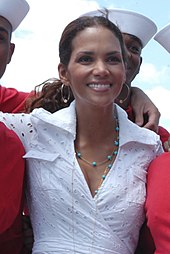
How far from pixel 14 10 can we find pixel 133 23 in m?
0.80

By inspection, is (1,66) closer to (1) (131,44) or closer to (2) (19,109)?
(2) (19,109)

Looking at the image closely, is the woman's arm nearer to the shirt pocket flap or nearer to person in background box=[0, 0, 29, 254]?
the shirt pocket flap

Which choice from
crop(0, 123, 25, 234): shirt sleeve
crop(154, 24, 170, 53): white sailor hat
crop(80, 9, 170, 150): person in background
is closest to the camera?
crop(0, 123, 25, 234): shirt sleeve

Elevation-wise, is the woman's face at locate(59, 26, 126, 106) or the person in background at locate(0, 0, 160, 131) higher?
the woman's face at locate(59, 26, 126, 106)

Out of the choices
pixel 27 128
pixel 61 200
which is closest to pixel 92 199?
pixel 61 200

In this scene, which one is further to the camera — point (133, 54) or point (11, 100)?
point (133, 54)

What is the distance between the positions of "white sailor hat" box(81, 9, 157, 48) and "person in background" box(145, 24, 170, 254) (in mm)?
1113

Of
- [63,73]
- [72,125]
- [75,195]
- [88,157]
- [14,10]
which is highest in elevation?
[14,10]

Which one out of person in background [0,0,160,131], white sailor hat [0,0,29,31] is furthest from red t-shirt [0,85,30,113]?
white sailor hat [0,0,29,31]

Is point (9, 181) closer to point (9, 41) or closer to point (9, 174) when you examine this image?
point (9, 174)

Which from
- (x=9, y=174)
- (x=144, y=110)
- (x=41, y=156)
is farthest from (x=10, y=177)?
(x=144, y=110)

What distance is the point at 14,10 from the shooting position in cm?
253

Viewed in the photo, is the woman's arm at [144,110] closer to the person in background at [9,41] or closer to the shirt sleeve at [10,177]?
the person in background at [9,41]

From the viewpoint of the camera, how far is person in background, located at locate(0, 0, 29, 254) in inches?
78.5
